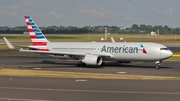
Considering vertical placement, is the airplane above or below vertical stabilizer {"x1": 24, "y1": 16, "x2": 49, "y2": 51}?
below

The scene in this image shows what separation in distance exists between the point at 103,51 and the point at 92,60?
2863 mm

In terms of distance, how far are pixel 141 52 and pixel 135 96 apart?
22.0 meters

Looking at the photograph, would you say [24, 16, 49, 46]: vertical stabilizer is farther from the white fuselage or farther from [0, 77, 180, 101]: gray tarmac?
[0, 77, 180, 101]: gray tarmac

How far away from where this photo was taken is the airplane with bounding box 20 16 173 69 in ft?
139

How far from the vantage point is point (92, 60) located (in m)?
42.7

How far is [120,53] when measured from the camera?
1721 inches

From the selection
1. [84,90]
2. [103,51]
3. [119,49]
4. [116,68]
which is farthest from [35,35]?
[84,90]

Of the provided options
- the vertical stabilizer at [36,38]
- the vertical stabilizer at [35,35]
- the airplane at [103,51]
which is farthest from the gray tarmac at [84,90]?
the vertical stabilizer at [35,35]

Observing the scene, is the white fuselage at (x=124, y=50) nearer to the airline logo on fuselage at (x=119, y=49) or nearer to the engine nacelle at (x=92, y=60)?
the airline logo on fuselage at (x=119, y=49)

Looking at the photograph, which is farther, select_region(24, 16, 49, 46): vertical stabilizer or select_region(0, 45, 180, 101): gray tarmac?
select_region(24, 16, 49, 46): vertical stabilizer

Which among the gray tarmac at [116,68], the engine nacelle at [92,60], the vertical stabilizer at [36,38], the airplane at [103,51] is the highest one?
the vertical stabilizer at [36,38]

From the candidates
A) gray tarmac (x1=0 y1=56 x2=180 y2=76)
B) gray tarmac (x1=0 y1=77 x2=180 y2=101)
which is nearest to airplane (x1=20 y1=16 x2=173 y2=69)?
gray tarmac (x1=0 y1=56 x2=180 y2=76)

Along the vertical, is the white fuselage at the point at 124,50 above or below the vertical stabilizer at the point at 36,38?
below

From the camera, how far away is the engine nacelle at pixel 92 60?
140 ft
